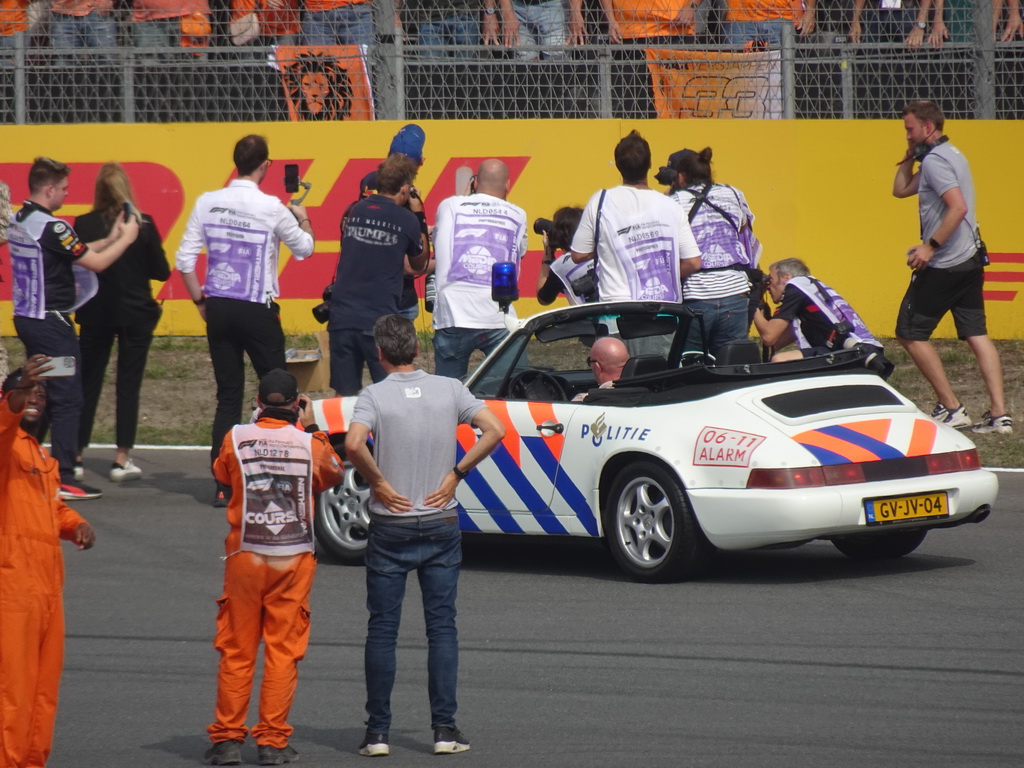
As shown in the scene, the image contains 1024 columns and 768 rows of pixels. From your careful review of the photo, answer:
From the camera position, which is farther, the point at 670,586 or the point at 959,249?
the point at 959,249

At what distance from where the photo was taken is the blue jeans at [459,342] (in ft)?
33.6

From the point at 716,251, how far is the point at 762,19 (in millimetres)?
4352

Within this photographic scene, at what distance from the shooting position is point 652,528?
768 centimetres

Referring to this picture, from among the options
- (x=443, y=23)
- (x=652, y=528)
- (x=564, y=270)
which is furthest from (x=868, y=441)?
(x=443, y=23)

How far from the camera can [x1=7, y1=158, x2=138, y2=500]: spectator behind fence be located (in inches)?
390

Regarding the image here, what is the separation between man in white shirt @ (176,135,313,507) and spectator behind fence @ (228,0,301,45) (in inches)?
191

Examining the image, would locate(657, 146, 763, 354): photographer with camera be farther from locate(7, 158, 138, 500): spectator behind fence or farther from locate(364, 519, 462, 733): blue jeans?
locate(364, 519, 462, 733): blue jeans

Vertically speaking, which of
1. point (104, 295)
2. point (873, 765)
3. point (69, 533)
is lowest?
point (873, 765)

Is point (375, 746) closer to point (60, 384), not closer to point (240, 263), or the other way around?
point (240, 263)

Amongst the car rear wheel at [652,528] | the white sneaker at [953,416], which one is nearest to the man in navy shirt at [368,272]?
→ the car rear wheel at [652,528]

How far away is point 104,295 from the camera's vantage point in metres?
10.8

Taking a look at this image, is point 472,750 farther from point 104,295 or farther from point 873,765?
point 104,295

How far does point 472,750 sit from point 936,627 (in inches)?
93.8

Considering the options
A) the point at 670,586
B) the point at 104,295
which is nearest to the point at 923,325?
the point at 670,586
